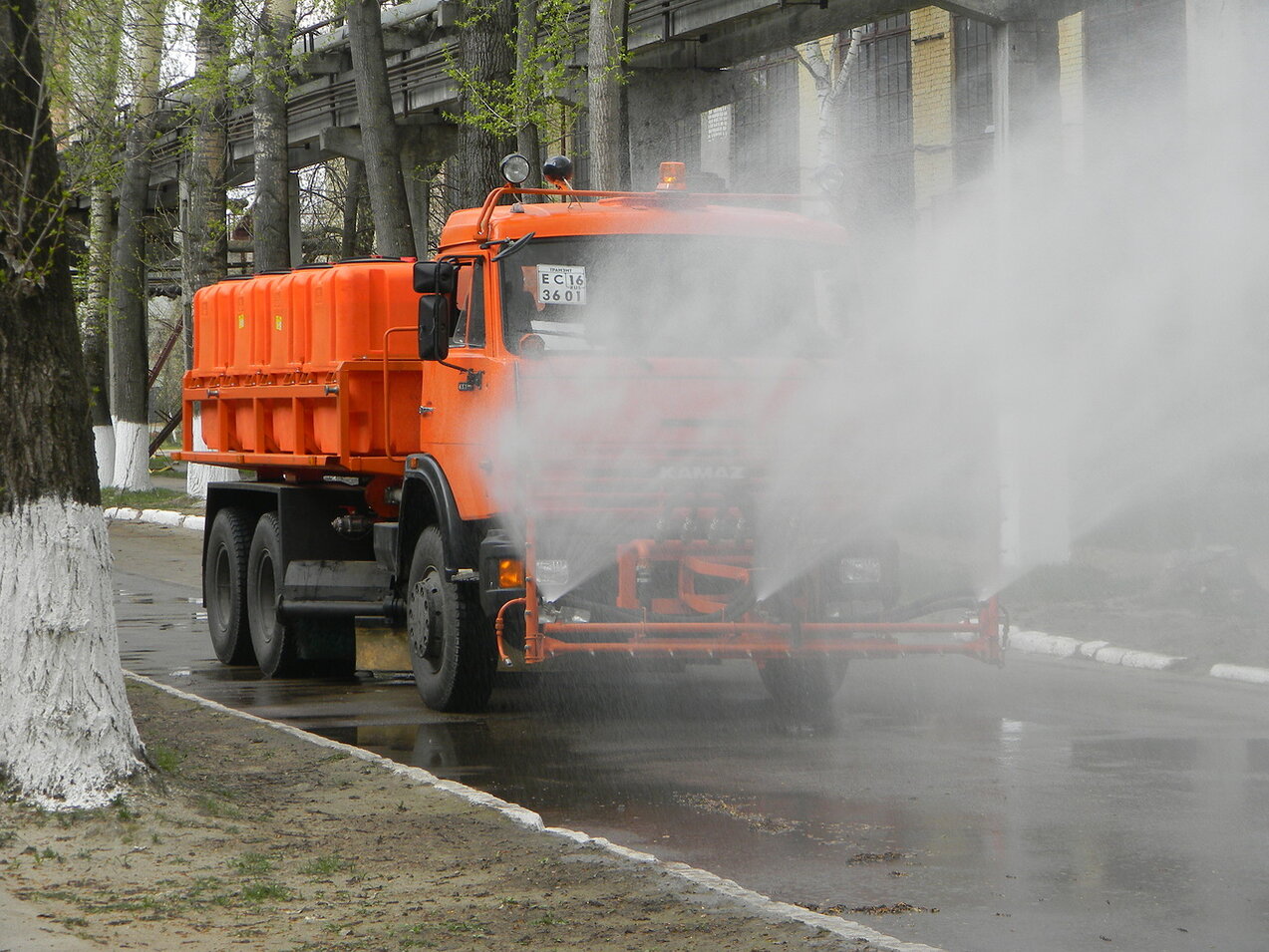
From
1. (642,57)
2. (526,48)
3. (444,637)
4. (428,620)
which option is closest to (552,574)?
(444,637)

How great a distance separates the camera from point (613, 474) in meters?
9.13

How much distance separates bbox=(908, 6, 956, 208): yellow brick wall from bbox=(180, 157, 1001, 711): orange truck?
21.0 m

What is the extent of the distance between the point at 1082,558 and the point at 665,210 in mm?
8533

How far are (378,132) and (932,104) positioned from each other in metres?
13.3

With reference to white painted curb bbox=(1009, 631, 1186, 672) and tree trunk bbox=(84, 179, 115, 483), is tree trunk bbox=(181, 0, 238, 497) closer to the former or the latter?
tree trunk bbox=(84, 179, 115, 483)

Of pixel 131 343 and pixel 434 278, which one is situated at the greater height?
pixel 131 343

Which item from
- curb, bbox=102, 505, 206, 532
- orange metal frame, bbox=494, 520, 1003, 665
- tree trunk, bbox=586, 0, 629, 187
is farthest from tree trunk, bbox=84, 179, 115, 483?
orange metal frame, bbox=494, 520, 1003, 665

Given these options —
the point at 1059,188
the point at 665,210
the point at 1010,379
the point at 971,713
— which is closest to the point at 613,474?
the point at 665,210

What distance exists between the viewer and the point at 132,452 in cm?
3306

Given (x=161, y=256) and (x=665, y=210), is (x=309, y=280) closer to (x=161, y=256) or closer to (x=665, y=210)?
(x=665, y=210)

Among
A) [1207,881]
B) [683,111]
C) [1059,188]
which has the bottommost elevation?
[1207,881]

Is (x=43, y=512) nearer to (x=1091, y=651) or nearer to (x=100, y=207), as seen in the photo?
(x=1091, y=651)

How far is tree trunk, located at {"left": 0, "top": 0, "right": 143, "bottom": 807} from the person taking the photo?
701 cm

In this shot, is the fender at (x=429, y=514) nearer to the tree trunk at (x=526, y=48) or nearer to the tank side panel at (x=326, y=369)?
the tank side panel at (x=326, y=369)
